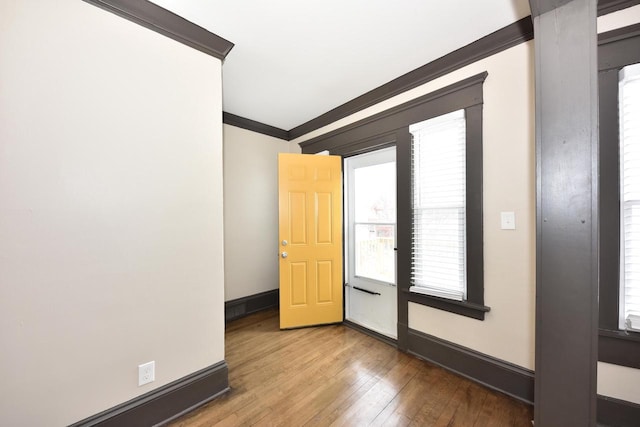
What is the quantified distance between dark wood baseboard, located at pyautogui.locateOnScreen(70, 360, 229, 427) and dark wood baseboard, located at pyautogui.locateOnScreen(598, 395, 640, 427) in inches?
93.1

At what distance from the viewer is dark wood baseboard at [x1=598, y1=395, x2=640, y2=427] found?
4.42 feet

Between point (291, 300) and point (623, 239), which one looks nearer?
point (623, 239)

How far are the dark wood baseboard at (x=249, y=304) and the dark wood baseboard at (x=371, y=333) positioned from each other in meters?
1.17

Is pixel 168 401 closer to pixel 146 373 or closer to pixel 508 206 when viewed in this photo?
pixel 146 373

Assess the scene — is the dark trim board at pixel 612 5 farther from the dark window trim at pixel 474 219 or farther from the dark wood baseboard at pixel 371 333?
the dark wood baseboard at pixel 371 333

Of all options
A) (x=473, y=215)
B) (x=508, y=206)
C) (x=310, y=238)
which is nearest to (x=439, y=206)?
(x=473, y=215)

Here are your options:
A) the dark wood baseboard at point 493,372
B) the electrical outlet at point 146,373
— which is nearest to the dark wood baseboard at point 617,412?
the dark wood baseboard at point 493,372

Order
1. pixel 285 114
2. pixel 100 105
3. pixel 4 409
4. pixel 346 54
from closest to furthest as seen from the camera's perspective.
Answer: pixel 4 409
pixel 100 105
pixel 346 54
pixel 285 114

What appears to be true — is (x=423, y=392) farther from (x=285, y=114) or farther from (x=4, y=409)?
(x=285, y=114)

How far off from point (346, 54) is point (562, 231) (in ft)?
6.15

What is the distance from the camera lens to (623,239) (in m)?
1.38

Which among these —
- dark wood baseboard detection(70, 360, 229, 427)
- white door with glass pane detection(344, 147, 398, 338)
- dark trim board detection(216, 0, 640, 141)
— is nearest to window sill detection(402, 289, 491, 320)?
white door with glass pane detection(344, 147, 398, 338)

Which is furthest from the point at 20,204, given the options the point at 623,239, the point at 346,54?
the point at 623,239

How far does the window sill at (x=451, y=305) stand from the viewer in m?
1.85
